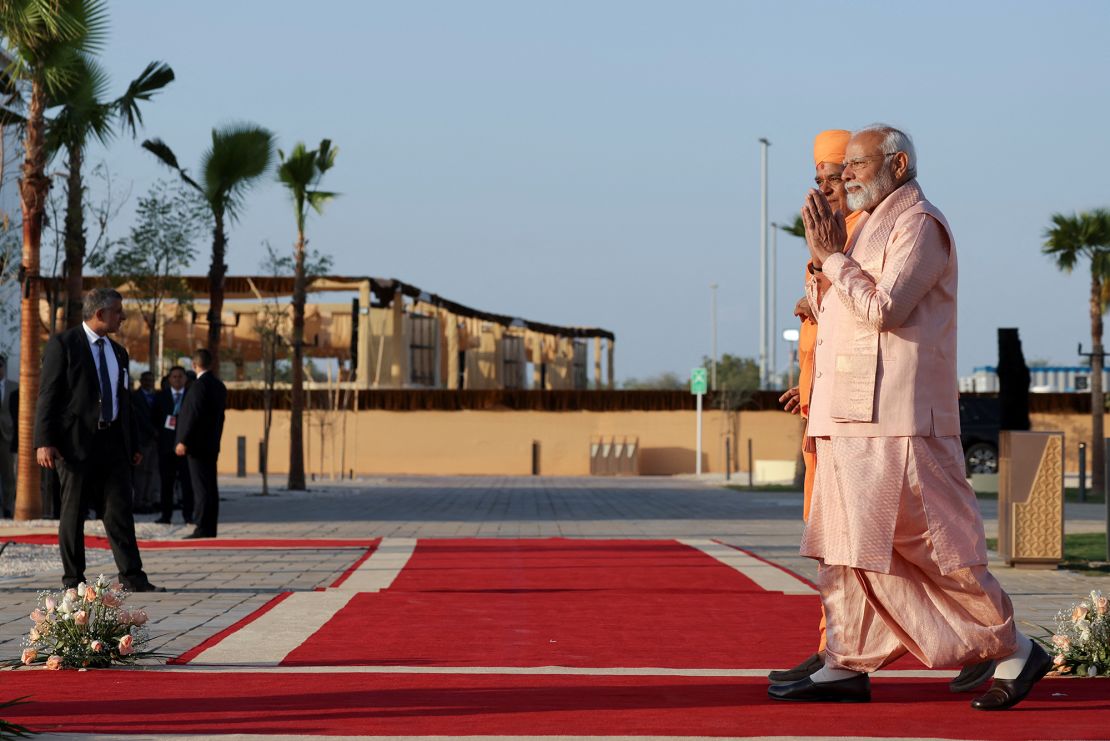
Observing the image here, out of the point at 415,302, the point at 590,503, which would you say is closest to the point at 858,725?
the point at 590,503

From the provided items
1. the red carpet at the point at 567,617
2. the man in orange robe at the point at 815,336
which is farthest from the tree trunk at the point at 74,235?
the man in orange robe at the point at 815,336

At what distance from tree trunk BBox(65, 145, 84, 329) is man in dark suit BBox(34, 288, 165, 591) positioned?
338 inches

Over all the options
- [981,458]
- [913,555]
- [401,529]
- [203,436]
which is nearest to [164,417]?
[401,529]

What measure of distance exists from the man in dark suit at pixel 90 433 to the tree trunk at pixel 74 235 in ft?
28.2

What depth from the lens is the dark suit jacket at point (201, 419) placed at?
1491cm

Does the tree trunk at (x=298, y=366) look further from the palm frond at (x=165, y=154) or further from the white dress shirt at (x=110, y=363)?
the white dress shirt at (x=110, y=363)

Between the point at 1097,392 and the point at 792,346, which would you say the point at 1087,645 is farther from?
the point at 792,346

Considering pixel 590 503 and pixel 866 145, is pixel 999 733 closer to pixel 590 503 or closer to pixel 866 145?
pixel 866 145

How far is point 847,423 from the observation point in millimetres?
5594

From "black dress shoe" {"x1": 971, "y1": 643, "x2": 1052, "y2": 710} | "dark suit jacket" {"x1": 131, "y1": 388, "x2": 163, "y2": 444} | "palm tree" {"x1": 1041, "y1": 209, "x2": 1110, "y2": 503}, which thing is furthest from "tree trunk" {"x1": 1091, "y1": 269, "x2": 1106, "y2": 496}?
"black dress shoe" {"x1": 971, "y1": 643, "x2": 1052, "y2": 710}

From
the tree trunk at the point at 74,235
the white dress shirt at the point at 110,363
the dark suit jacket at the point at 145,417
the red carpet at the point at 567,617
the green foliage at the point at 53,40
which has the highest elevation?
the green foliage at the point at 53,40

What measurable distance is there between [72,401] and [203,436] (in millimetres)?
5344

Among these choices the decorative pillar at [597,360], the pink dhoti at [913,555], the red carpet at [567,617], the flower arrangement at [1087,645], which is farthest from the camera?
the decorative pillar at [597,360]

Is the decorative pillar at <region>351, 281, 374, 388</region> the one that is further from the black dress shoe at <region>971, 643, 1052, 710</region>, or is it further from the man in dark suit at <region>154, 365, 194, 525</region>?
the black dress shoe at <region>971, 643, 1052, 710</region>
